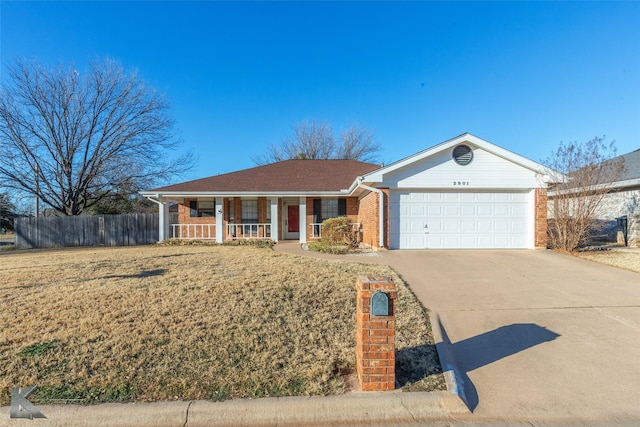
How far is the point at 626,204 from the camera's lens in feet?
45.6

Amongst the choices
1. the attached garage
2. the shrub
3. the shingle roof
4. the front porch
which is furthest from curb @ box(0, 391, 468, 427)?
the shingle roof

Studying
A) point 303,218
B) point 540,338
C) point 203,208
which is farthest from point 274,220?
point 540,338

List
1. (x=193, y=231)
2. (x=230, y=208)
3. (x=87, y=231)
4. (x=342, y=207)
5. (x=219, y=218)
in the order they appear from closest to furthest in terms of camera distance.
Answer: (x=219, y=218) < (x=342, y=207) < (x=193, y=231) < (x=230, y=208) < (x=87, y=231)

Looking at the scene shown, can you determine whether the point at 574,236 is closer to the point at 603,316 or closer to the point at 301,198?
the point at 603,316

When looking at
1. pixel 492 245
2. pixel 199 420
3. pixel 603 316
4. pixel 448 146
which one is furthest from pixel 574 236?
pixel 199 420

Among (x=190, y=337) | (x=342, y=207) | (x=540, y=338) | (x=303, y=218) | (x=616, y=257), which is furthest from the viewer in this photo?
(x=342, y=207)

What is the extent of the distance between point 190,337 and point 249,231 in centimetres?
1190

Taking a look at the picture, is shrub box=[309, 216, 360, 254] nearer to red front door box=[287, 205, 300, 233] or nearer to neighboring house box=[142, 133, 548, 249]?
neighboring house box=[142, 133, 548, 249]

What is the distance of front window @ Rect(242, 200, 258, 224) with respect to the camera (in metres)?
16.2

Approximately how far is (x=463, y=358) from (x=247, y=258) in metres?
7.13

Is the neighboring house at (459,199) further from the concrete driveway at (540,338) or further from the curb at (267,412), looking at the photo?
the curb at (267,412)

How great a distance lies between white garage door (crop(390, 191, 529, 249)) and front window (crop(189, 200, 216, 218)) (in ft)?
29.7

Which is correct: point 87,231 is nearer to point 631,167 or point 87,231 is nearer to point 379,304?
point 379,304

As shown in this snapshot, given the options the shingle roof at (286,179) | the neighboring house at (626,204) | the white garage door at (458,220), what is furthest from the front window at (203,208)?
the neighboring house at (626,204)
